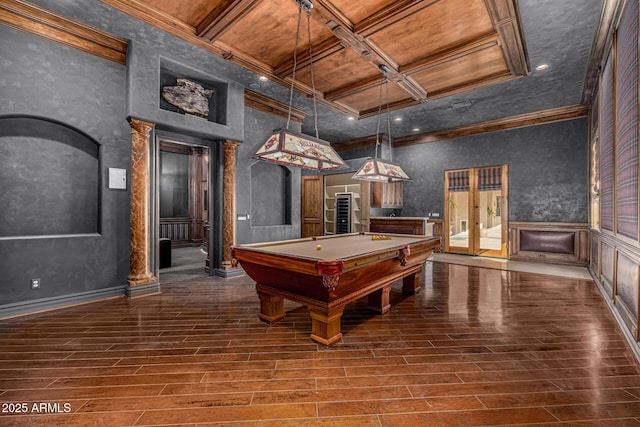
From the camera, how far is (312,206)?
9.45 metres

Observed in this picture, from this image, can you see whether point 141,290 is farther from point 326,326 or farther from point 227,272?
point 326,326

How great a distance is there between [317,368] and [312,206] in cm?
737

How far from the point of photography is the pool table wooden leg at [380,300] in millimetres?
3441

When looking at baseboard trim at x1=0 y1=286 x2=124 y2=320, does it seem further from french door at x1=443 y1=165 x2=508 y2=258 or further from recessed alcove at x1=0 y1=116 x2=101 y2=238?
french door at x1=443 y1=165 x2=508 y2=258

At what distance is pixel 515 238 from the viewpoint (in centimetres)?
720

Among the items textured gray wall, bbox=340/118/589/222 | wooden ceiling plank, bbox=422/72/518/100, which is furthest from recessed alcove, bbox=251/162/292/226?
textured gray wall, bbox=340/118/589/222

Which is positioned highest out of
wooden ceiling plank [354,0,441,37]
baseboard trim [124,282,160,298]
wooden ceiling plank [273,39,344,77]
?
wooden ceiling plank [273,39,344,77]

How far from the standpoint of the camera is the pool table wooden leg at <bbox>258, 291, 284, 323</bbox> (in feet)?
10.3

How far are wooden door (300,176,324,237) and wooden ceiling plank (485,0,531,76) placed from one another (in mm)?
5814

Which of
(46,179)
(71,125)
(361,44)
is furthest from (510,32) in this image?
(46,179)

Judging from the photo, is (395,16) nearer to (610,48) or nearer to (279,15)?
(279,15)

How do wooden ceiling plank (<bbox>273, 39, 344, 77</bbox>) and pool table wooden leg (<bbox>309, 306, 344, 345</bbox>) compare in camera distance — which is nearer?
pool table wooden leg (<bbox>309, 306, 344, 345</bbox>)

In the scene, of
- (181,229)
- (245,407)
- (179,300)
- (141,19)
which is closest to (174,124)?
(141,19)

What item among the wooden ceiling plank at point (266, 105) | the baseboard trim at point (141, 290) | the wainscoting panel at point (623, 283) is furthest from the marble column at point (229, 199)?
the wainscoting panel at point (623, 283)
